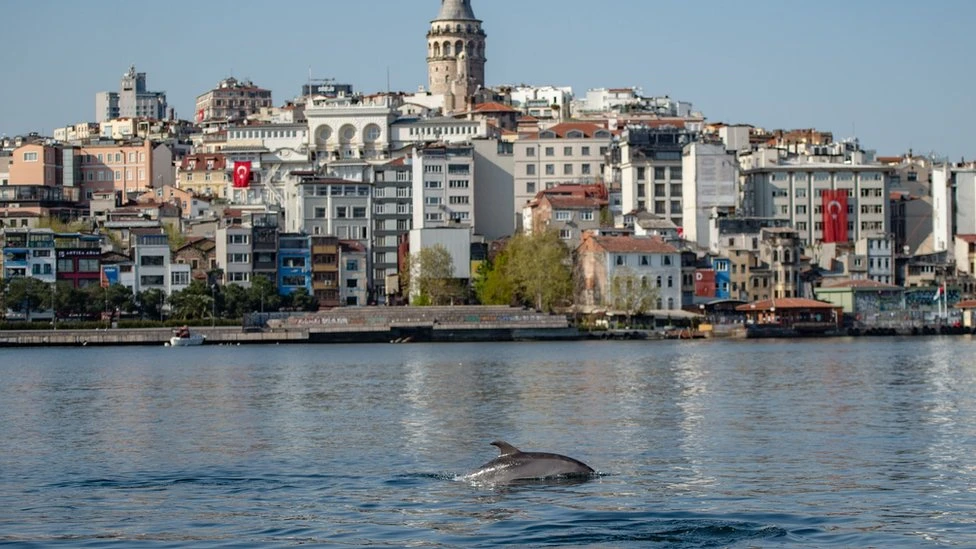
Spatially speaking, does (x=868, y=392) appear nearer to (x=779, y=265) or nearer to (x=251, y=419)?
(x=251, y=419)

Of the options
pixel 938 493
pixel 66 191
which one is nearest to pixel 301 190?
pixel 66 191

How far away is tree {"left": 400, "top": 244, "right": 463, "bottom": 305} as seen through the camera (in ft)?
388

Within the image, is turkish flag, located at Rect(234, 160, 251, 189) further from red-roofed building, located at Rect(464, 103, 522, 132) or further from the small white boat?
the small white boat

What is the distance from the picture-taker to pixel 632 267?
115m

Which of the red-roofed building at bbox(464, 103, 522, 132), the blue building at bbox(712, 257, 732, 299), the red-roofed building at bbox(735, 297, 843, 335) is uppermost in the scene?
the red-roofed building at bbox(464, 103, 522, 132)

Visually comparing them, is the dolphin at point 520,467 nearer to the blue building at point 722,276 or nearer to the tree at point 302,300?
the tree at point 302,300

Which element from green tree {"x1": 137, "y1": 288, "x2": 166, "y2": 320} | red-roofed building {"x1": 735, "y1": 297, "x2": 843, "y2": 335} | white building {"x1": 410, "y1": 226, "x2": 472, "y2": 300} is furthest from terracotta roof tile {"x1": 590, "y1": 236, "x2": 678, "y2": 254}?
green tree {"x1": 137, "y1": 288, "x2": 166, "y2": 320}

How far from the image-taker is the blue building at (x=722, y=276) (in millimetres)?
121125

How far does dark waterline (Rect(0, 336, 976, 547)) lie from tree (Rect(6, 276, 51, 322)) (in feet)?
163

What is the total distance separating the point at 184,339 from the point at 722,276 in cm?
3780

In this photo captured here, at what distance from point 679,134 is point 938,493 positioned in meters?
113

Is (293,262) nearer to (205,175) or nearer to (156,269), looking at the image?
(156,269)

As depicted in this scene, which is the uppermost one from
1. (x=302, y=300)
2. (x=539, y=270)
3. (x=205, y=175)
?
(x=205, y=175)

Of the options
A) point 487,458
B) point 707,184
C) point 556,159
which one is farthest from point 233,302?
point 487,458
